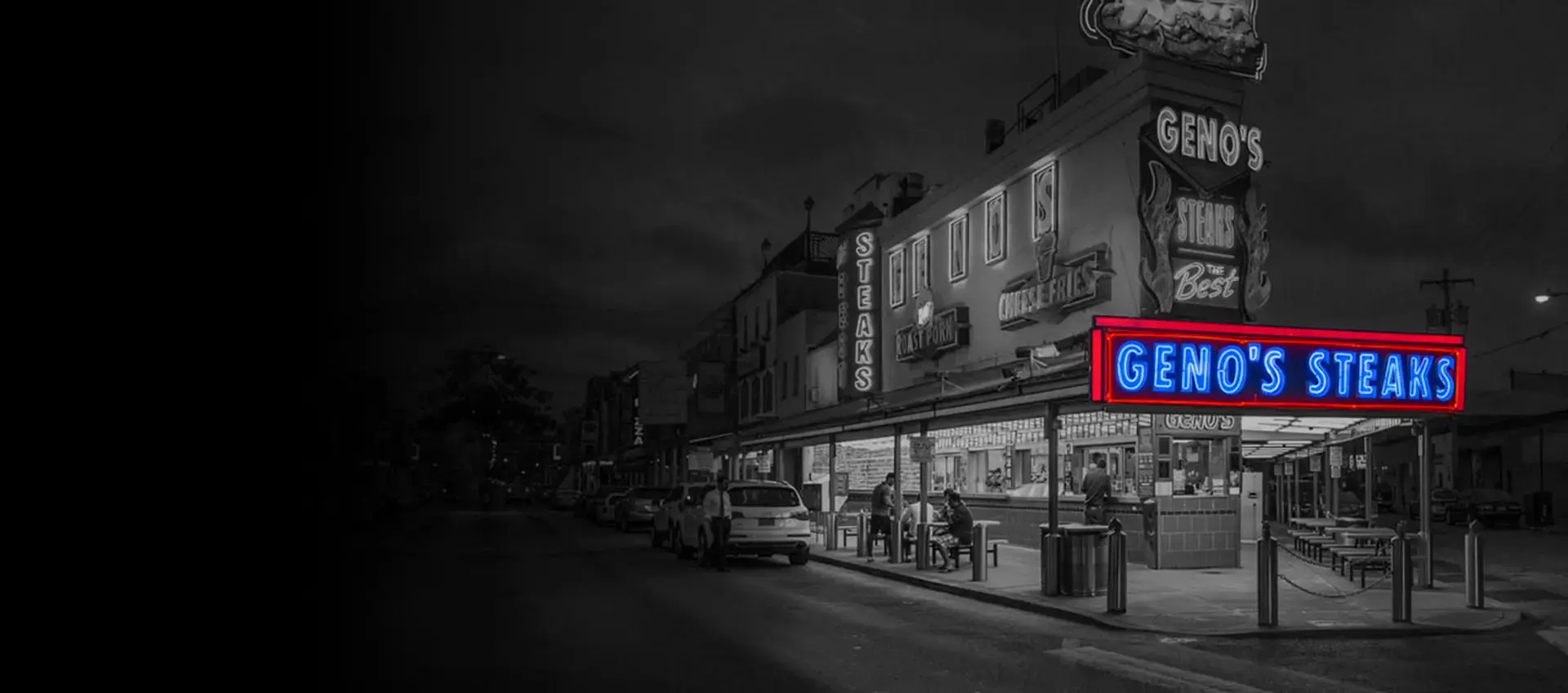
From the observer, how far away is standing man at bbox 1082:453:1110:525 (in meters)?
21.6

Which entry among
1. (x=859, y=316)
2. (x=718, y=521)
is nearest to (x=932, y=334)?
(x=859, y=316)

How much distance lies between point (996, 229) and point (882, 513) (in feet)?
25.3

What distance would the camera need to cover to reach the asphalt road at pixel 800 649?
30.5 feet

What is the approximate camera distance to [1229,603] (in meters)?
15.2

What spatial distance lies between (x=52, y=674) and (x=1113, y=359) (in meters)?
13.0

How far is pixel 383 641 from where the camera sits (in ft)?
37.1

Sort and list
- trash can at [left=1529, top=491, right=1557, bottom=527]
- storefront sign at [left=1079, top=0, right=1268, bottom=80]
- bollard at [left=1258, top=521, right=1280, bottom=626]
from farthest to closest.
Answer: trash can at [left=1529, top=491, right=1557, bottom=527] < storefront sign at [left=1079, top=0, right=1268, bottom=80] < bollard at [left=1258, top=521, right=1280, bottom=626]

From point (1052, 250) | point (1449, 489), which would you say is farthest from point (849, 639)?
point (1449, 489)

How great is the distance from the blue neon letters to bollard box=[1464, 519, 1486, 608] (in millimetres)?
2512

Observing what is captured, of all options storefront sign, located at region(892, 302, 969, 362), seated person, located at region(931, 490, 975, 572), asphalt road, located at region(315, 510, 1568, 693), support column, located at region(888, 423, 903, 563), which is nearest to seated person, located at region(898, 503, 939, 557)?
support column, located at region(888, 423, 903, 563)

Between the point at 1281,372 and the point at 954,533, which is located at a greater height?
the point at 1281,372

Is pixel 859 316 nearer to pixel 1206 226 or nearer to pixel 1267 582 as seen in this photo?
pixel 1206 226

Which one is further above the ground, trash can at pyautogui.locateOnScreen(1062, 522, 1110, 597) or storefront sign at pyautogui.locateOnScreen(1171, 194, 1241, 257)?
storefront sign at pyautogui.locateOnScreen(1171, 194, 1241, 257)

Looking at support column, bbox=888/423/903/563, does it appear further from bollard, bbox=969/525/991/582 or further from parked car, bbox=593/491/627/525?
parked car, bbox=593/491/627/525
